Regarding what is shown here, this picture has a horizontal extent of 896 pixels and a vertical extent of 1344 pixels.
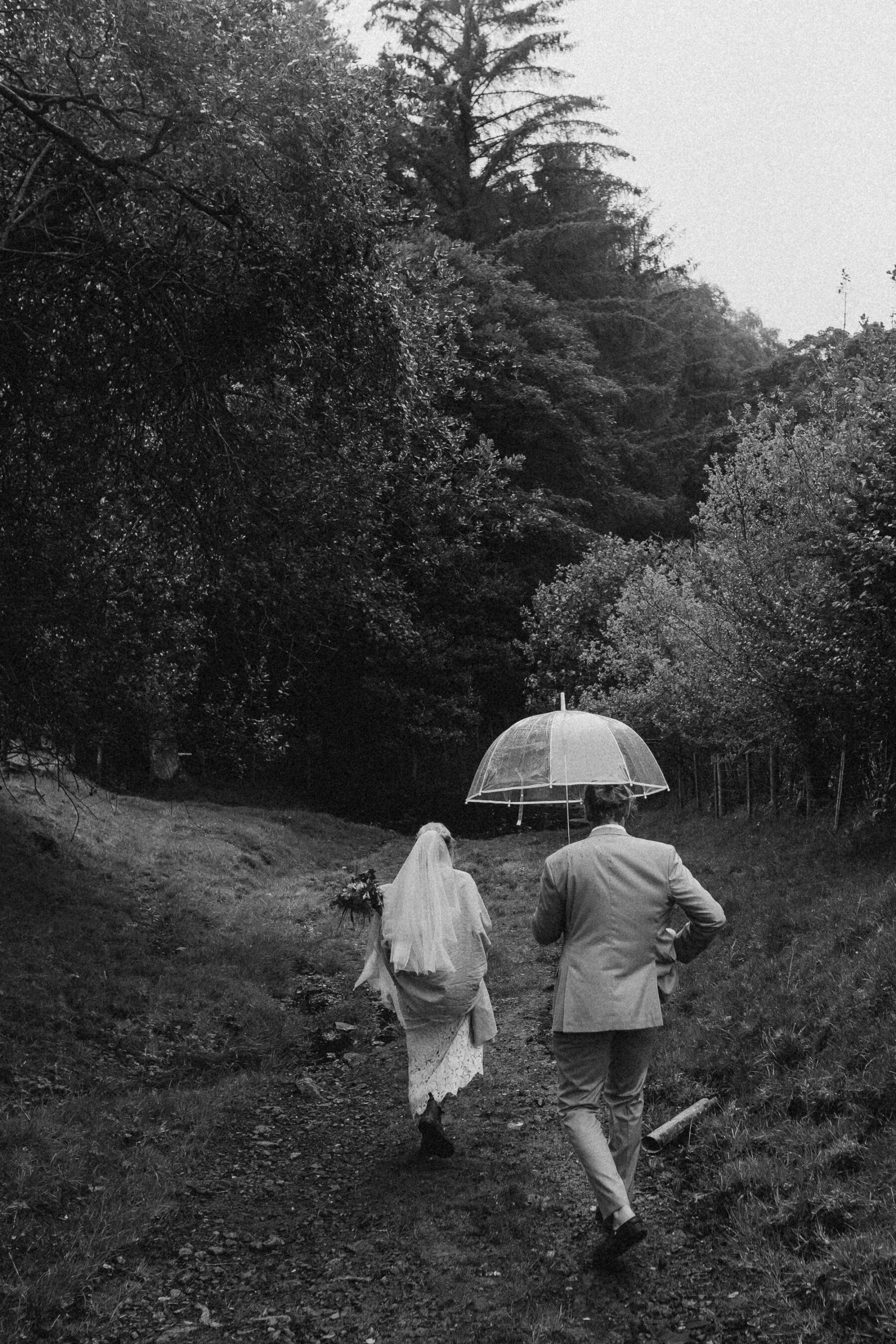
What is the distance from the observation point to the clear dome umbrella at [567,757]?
20.3 ft

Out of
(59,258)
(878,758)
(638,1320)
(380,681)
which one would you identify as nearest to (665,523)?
(380,681)

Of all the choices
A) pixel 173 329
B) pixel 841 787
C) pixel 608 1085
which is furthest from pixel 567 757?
pixel 841 787

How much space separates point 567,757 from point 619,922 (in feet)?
3.50

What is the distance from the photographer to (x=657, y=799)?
3047cm

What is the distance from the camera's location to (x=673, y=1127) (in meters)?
7.02

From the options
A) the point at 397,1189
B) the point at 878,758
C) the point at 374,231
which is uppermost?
the point at 374,231

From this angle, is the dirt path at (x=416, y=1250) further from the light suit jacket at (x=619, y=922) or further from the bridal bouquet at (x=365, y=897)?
the bridal bouquet at (x=365, y=897)

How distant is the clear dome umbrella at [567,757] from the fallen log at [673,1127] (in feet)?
7.12

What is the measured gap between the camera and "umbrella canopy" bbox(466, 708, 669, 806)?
6.19m

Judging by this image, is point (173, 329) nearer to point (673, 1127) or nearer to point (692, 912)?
point (692, 912)

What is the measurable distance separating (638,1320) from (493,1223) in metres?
1.32

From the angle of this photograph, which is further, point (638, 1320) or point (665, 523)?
point (665, 523)

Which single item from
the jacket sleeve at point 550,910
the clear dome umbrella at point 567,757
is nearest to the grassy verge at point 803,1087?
the jacket sleeve at point 550,910

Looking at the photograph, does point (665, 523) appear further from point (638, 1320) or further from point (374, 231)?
point (638, 1320)
